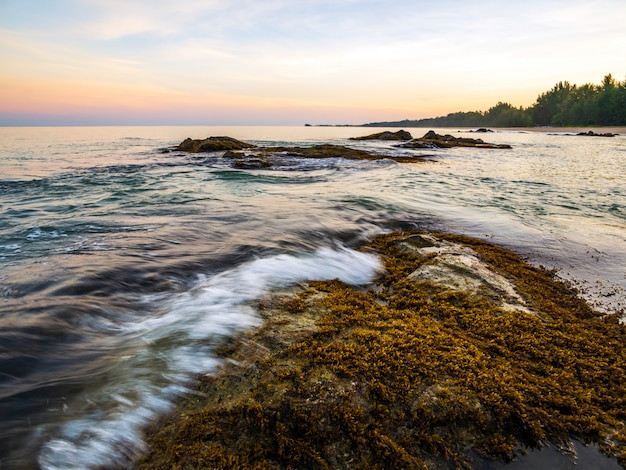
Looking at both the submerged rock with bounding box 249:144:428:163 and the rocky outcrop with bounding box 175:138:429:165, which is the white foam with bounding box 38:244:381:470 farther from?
the submerged rock with bounding box 249:144:428:163

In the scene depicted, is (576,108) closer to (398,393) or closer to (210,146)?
(210,146)

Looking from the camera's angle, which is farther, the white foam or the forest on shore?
the forest on shore

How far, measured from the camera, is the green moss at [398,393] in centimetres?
210

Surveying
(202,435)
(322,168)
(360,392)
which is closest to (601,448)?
(360,392)

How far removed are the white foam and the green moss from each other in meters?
0.24

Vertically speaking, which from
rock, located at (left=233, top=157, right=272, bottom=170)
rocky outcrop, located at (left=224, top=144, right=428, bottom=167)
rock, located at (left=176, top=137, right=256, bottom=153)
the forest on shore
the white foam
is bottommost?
the white foam

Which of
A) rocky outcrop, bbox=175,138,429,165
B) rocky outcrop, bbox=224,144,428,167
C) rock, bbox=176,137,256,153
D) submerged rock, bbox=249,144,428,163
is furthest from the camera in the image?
rock, bbox=176,137,256,153

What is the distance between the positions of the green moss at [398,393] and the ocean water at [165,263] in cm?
48

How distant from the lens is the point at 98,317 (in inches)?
160

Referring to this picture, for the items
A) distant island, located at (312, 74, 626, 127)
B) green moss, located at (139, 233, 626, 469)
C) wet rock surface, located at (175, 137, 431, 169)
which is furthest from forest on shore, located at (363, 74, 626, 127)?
→ green moss, located at (139, 233, 626, 469)

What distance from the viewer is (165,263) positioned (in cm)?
576

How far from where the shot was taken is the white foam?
221 cm

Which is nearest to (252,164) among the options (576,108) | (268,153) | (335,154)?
(268,153)

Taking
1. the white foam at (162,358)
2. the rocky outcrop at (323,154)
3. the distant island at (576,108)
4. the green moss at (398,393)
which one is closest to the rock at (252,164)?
the rocky outcrop at (323,154)
